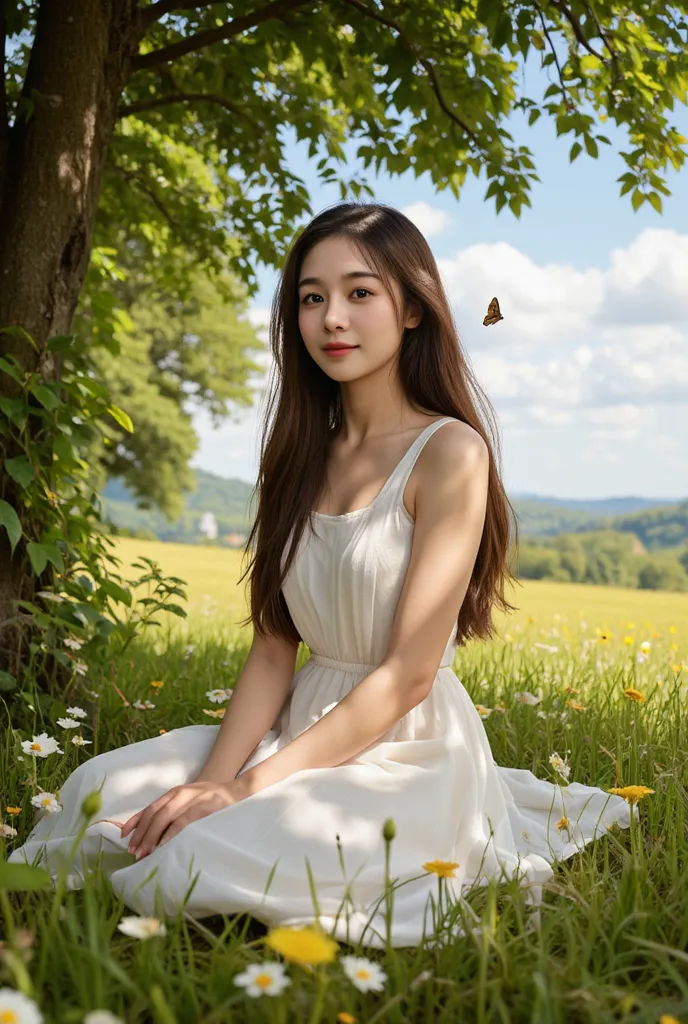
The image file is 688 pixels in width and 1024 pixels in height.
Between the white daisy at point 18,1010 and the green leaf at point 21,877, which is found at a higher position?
the green leaf at point 21,877

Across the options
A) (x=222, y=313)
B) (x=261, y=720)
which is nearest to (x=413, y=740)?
(x=261, y=720)

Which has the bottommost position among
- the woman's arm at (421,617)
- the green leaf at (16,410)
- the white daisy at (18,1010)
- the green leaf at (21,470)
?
the white daisy at (18,1010)

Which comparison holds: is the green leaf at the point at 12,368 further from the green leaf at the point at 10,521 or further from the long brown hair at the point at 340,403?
the long brown hair at the point at 340,403

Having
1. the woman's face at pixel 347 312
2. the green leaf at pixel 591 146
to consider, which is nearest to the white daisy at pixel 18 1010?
the woman's face at pixel 347 312

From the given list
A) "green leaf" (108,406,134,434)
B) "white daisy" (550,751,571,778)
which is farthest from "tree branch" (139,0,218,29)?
"white daisy" (550,751,571,778)

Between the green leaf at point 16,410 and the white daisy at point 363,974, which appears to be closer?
the white daisy at point 363,974

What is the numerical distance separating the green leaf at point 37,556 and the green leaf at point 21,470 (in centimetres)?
18

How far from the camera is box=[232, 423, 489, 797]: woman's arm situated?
2.07 m

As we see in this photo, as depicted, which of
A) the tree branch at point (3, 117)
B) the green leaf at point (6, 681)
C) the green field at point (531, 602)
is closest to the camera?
the green leaf at point (6, 681)

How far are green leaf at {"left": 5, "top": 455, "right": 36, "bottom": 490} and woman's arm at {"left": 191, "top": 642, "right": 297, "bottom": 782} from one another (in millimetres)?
915

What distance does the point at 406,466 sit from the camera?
2.33m

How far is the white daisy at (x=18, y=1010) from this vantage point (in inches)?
42.6

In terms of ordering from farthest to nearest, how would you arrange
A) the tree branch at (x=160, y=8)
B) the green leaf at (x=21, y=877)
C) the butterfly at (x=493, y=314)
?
the tree branch at (x=160, y=8) → the butterfly at (x=493, y=314) → the green leaf at (x=21, y=877)

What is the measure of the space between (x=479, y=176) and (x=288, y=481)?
2765 millimetres
